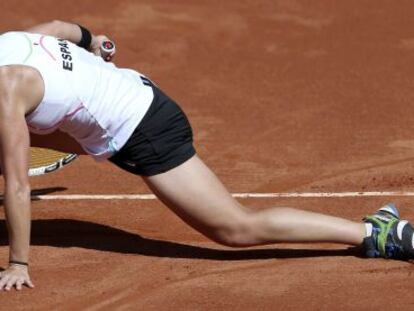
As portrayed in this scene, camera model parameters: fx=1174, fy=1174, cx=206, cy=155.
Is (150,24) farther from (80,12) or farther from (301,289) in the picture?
(301,289)

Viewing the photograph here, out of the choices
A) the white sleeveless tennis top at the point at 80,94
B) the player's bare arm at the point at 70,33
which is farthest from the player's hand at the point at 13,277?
the player's bare arm at the point at 70,33

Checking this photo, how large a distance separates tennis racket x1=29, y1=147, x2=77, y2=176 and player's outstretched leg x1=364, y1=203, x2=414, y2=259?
2.15 metres

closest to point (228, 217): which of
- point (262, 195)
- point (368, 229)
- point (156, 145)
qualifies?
point (156, 145)

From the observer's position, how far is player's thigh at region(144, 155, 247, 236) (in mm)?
6336

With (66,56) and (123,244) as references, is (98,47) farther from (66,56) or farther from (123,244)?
(123,244)

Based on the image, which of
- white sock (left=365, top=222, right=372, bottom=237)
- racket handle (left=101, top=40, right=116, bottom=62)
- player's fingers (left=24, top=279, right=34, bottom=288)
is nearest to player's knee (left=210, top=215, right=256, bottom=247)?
white sock (left=365, top=222, right=372, bottom=237)

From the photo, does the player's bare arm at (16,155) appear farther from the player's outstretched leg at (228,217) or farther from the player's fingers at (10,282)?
the player's outstretched leg at (228,217)

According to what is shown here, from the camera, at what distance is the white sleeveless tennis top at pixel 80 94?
6.14 meters

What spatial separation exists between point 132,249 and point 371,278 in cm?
148

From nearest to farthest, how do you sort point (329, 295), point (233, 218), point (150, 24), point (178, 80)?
1. point (329, 295)
2. point (233, 218)
3. point (178, 80)
4. point (150, 24)

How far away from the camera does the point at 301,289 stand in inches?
240

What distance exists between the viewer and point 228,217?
252 inches

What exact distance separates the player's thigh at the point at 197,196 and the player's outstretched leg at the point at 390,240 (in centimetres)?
72

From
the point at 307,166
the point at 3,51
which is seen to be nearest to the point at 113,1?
the point at 307,166
